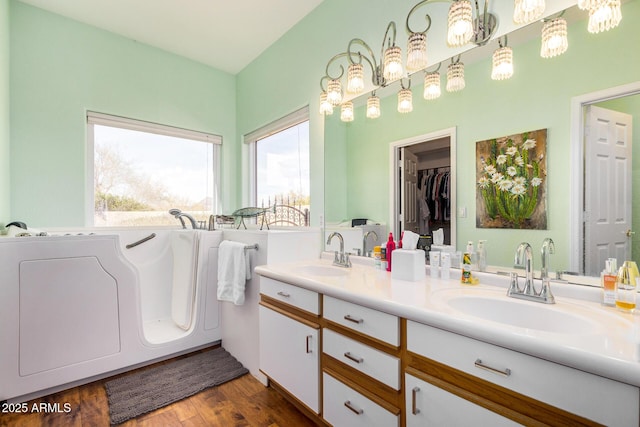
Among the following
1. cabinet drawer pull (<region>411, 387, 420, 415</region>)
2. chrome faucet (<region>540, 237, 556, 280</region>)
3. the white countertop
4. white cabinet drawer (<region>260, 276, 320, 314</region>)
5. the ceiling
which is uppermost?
the ceiling

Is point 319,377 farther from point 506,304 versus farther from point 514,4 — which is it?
point 514,4

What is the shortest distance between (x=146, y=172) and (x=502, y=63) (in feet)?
9.87

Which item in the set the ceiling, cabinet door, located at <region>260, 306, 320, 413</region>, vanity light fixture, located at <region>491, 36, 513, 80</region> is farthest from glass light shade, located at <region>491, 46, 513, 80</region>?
the ceiling

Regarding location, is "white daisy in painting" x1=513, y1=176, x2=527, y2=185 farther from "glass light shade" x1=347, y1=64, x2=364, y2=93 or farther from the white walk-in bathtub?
the white walk-in bathtub

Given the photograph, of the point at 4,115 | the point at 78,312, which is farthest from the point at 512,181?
the point at 4,115

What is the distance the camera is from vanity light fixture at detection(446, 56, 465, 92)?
4.96 ft

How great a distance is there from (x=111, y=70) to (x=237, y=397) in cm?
290

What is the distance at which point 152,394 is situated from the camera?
1830mm

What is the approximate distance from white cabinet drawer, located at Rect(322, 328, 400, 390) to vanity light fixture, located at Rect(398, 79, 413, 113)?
4.24 feet

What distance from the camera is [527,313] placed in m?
1.06

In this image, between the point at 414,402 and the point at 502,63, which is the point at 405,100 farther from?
the point at 414,402

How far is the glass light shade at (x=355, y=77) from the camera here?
6.21ft

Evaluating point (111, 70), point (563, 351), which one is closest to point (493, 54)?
point (563, 351)

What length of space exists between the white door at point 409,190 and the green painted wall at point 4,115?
8.77 feet
